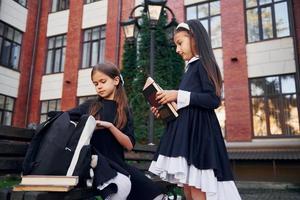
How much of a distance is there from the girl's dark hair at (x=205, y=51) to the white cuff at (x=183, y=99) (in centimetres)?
25

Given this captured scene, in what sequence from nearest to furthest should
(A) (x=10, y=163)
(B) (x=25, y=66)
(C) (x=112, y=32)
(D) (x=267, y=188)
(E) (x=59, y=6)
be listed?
(A) (x=10, y=163), (D) (x=267, y=188), (C) (x=112, y=32), (B) (x=25, y=66), (E) (x=59, y=6)

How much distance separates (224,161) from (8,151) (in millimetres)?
1583

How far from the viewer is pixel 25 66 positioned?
1739 centimetres

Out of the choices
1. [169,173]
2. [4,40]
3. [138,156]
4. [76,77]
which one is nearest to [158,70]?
[138,156]

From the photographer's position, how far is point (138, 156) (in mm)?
3842

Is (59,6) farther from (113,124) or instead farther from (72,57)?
(113,124)

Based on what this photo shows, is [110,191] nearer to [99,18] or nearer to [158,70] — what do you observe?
[158,70]

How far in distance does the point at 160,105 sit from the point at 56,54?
17.2 meters

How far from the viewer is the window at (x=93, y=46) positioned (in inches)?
656

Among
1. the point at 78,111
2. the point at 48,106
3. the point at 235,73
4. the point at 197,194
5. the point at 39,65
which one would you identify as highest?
the point at 39,65

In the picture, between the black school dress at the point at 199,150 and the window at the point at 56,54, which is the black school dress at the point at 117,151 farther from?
the window at the point at 56,54

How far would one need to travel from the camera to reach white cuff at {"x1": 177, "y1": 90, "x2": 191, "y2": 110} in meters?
2.14

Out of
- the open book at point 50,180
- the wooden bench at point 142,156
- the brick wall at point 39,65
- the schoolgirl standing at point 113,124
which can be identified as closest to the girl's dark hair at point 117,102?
the schoolgirl standing at point 113,124

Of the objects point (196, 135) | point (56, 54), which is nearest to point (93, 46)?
point (56, 54)
